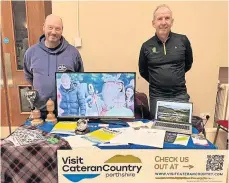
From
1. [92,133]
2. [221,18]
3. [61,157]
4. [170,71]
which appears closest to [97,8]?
[170,71]

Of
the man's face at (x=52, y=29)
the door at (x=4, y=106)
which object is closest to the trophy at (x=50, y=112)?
the man's face at (x=52, y=29)

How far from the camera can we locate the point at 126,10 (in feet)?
7.98

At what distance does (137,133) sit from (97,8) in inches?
61.5

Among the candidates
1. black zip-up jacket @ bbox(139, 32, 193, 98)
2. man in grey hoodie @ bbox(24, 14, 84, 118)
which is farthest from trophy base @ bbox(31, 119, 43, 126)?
black zip-up jacket @ bbox(139, 32, 193, 98)

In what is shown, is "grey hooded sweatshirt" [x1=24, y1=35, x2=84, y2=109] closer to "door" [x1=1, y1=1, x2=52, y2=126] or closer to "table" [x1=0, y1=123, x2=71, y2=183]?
"table" [x1=0, y1=123, x2=71, y2=183]

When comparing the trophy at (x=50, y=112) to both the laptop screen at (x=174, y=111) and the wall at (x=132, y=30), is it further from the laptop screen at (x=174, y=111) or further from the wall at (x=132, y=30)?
the wall at (x=132, y=30)

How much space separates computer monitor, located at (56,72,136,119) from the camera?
1.59 meters

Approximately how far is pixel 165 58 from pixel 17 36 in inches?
73.6

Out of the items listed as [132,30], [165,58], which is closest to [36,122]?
[165,58]

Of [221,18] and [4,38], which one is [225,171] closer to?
[221,18]

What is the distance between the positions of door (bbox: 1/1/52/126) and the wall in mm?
365

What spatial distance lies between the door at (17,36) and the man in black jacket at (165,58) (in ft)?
4.85

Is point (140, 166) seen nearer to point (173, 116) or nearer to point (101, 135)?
point (101, 135)

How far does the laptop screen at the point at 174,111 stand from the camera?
1503mm
